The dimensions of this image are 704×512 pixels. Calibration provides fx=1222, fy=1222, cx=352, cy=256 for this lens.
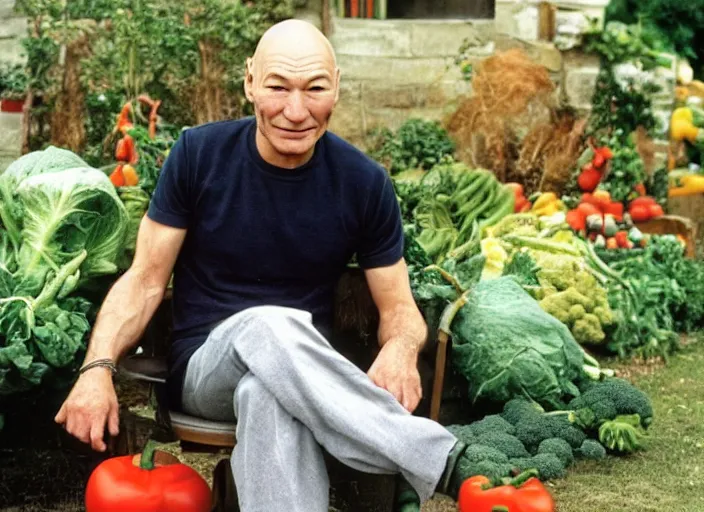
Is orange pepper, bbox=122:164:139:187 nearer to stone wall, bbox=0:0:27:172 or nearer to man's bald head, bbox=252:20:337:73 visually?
man's bald head, bbox=252:20:337:73

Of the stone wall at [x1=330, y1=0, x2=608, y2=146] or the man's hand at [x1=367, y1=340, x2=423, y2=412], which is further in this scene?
the stone wall at [x1=330, y1=0, x2=608, y2=146]

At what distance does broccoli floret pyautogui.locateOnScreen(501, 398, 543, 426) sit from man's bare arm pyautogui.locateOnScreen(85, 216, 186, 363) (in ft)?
5.75

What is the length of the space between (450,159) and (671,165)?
1.79 meters

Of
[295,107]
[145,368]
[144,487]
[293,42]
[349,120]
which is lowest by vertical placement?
[349,120]

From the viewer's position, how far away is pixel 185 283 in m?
3.89

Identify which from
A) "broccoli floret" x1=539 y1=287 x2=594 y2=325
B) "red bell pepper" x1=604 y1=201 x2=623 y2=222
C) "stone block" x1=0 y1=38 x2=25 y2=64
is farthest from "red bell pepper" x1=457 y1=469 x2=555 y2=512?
"stone block" x1=0 y1=38 x2=25 y2=64

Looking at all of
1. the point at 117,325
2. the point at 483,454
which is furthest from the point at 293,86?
the point at 483,454

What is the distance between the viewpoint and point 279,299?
3848mm

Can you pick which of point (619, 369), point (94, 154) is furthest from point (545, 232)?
point (94, 154)

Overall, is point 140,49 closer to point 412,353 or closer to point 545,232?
point 545,232

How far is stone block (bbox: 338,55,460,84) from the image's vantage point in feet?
29.2

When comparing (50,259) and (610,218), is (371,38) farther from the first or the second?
(50,259)

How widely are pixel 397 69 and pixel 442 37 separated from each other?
1.32 feet

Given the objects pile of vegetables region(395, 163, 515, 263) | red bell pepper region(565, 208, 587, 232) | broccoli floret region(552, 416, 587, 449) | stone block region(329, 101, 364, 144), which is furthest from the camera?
stone block region(329, 101, 364, 144)
